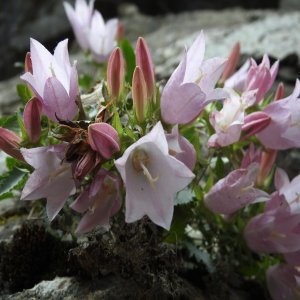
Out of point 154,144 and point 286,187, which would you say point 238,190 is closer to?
point 286,187

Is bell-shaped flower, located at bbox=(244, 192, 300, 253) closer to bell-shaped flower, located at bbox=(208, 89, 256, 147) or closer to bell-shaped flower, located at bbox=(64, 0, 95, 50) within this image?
bell-shaped flower, located at bbox=(208, 89, 256, 147)

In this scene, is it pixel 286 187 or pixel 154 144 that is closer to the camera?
pixel 154 144

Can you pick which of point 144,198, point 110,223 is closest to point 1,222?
point 110,223

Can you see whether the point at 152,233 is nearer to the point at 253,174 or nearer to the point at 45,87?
the point at 253,174

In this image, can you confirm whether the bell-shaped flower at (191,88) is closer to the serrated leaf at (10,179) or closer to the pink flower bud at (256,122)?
the pink flower bud at (256,122)

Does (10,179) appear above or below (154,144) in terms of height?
below

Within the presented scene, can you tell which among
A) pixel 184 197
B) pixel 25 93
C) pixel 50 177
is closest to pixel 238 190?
pixel 184 197
